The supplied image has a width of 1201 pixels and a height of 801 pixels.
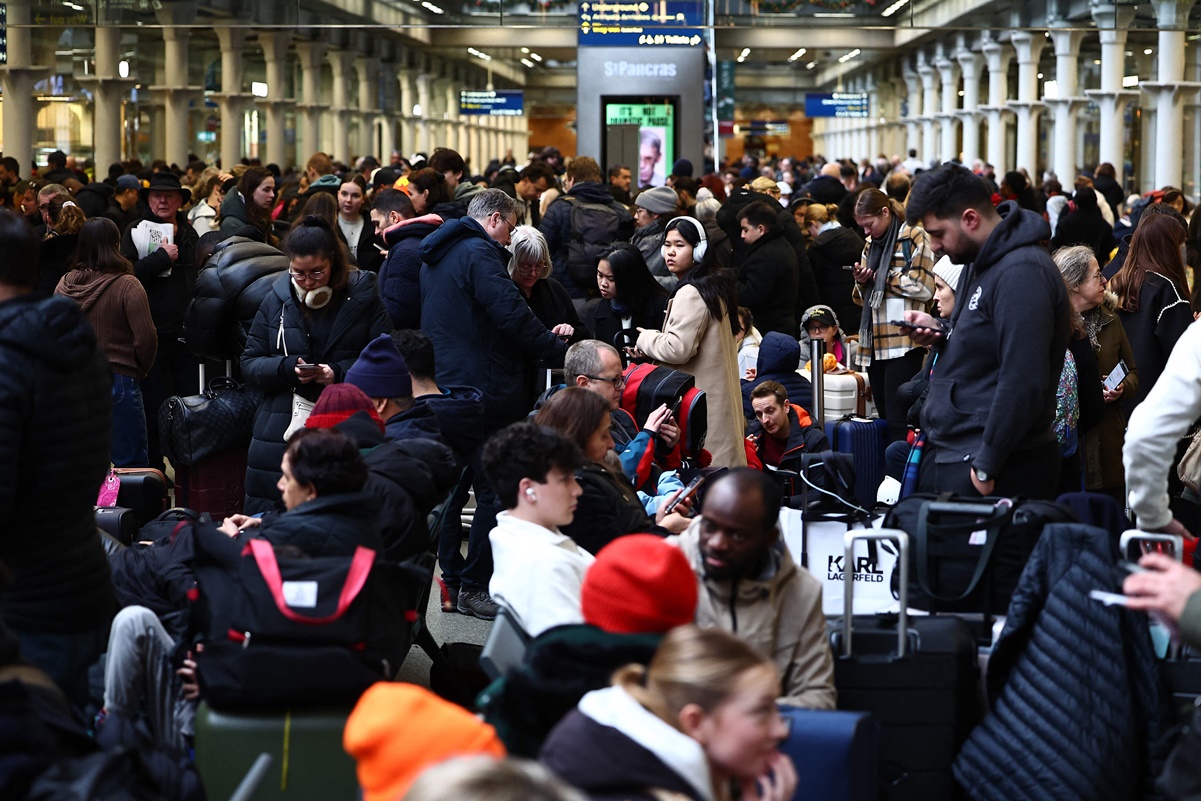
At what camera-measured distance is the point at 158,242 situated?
32.4 feet

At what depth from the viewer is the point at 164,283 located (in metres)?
9.97

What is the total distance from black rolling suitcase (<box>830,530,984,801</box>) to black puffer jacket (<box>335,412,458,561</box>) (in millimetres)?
1568

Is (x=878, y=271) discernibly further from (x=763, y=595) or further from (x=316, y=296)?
(x=763, y=595)

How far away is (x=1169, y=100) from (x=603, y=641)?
25.6m

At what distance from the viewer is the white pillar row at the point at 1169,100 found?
26188 mm

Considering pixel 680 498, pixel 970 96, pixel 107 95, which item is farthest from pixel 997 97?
pixel 680 498

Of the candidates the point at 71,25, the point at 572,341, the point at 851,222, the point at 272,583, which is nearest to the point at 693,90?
the point at 71,25

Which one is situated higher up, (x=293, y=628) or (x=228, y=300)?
(x=228, y=300)

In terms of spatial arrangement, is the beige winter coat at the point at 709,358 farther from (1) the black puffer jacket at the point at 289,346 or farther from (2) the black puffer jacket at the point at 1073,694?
(2) the black puffer jacket at the point at 1073,694

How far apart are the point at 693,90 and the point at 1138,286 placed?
64.1 feet

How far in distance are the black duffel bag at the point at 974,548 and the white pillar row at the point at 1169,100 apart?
76.2 feet

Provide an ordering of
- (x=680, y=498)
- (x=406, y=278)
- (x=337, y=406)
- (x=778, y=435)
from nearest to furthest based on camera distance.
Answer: (x=337, y=406) < (x=680, y=498) < (x=778, y=435) < (x=406, y=278)

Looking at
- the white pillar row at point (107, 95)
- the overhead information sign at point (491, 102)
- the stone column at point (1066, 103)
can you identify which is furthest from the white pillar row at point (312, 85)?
the stone column at point (1066, 103)

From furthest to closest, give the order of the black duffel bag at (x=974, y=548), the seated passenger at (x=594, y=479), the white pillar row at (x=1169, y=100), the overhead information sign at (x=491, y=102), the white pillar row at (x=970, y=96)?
the white pillar row at (x=970, y=96), the overhead information sign at (x=491, y=102), the white pillar row at (x=1169, y=100), the seated passenger at (x=594, y=479), the black duffel bag at (x=974, y=548)
